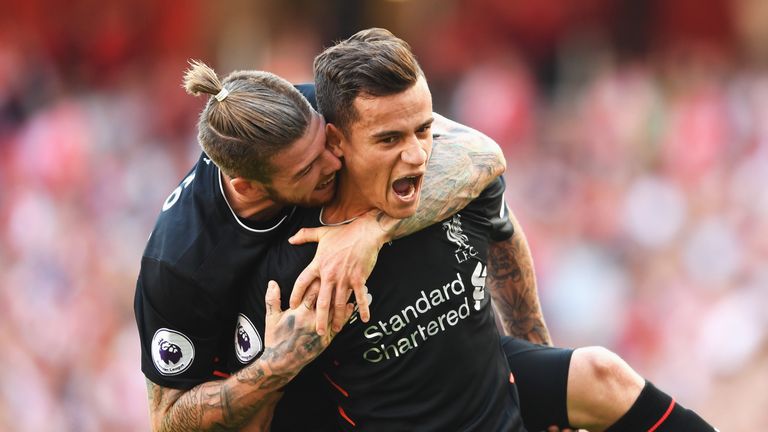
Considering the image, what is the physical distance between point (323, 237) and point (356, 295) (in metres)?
0.23

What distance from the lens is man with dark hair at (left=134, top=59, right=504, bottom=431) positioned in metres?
3.98

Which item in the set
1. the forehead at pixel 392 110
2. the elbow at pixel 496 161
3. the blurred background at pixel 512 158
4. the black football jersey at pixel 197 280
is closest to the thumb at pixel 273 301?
the black football jersey at pixel 197 280

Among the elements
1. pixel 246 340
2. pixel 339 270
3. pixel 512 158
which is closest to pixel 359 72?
pixel 339 270

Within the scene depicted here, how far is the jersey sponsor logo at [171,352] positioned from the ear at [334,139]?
80 centimetres

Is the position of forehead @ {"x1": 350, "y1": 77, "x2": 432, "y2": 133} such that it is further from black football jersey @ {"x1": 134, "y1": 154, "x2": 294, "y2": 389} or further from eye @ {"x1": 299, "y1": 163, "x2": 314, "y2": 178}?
black football jersey @ {"x1": 134, "y1": 154, "x2": 294, "y2": 389}

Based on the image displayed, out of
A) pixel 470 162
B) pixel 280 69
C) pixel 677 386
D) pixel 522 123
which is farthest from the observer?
pixel 280 69

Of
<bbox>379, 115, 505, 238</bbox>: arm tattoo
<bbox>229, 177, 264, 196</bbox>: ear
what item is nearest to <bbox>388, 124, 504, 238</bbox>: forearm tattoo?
<bbox>379, 115, 505, 238</bbox>: arm tattoo

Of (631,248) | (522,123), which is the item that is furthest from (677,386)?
(522,123)

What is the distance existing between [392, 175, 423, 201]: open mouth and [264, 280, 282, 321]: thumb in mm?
499

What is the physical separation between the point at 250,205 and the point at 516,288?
1.25 metres

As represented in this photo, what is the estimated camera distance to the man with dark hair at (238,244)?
13.1 feet

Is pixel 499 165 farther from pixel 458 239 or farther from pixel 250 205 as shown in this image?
pixel 250 205

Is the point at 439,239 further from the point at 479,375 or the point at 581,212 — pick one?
the point at 581,212

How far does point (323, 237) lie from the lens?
414 centimetres
